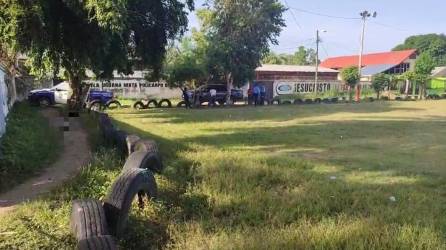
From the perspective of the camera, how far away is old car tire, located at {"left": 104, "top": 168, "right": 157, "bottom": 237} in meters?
5.07

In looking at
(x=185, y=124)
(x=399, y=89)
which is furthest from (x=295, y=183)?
(x=399, y=89)

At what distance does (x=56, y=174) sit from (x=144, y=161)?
1976mm

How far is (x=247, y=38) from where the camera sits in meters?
33.9

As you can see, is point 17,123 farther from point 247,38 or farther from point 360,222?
point 247,38

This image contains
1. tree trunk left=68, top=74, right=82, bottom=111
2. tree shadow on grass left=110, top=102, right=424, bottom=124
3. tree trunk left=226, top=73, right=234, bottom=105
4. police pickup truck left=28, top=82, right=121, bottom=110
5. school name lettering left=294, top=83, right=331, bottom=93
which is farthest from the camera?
school name lettering left=294, top=83, right=331, bottom=93

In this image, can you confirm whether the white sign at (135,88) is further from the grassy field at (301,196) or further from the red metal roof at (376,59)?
the red metal roof at (376,59)

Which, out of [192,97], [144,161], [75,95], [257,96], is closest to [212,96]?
[192,97]

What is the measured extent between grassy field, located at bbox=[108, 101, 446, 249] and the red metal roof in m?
56.0

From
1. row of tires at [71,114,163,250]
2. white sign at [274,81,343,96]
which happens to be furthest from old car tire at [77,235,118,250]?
white sign at [274,81,343,96]

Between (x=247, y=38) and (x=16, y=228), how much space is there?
29.9m

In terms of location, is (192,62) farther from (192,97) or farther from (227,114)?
(227,114)

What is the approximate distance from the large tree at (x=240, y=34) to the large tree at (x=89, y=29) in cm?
1499

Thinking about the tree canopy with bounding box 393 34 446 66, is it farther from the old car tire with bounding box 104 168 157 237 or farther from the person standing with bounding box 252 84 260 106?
the old car tire with bounding box 104 168 157 237

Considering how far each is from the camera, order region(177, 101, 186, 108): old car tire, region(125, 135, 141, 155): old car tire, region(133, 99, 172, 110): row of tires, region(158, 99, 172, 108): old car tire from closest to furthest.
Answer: region(125, 135, 141, 155): old car tire → region(133, 99, 172, 110): row of tires → region(158, 99, 172, 108): old car tire → region(177, 101, 186, 108): old car tire
